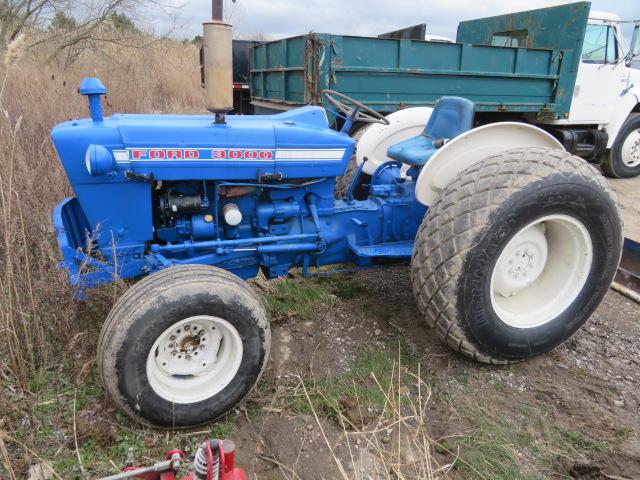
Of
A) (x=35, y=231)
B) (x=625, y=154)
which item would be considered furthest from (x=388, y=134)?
(x=625, y=154)

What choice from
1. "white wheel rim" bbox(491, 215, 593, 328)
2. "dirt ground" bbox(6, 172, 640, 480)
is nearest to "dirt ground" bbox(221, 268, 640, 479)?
"dirt ground" bbox(6, 172, 640, 480)

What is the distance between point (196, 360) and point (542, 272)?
1.86 m

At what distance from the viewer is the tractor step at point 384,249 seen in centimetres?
272

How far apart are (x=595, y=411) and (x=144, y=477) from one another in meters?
1.98

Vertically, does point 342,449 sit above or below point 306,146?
below

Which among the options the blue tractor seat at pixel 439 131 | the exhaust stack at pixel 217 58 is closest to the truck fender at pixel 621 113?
the blue tractor seat at pixel 439 131

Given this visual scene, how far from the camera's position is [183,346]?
2.11 metres

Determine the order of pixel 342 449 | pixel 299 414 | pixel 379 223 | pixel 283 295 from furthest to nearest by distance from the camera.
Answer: pixel 283 295
pixel 379 223
pixel 299 414
pixel 342 449

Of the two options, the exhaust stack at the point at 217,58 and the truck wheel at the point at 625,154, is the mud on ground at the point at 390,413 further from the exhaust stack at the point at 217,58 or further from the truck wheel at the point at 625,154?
the truck wheel at the point at 625,154

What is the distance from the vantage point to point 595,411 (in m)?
2.28

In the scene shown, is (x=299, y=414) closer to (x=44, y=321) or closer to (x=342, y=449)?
(x=342, y=449)

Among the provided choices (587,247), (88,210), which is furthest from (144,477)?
(587,247)

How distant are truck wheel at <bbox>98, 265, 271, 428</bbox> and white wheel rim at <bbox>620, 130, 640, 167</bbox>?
735cm

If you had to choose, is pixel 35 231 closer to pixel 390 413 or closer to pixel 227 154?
pixel 227 154
